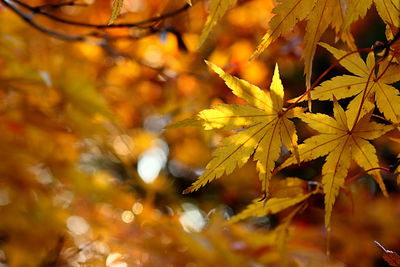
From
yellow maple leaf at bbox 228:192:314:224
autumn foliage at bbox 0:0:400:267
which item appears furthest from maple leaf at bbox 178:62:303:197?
yellow maple leaf at bbox 228:192:314:224

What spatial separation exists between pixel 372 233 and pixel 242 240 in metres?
0.93

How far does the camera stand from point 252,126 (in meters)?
0.47

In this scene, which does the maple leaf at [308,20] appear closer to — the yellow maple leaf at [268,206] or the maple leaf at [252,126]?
the maple leaf at [252,126]

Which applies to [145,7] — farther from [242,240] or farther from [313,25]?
[313,25]

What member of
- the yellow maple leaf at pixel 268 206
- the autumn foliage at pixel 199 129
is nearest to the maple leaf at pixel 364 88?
the autumn foliage at pixel 199 129

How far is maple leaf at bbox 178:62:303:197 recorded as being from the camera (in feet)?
1.46

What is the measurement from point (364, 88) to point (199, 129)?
1.17 m

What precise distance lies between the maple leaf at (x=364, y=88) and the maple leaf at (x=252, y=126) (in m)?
0.05

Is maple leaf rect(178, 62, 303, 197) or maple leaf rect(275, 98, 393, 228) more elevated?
maple leaf rect(178, 62, 303, 197)

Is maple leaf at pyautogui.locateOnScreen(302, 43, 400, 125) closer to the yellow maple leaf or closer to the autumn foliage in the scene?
the autumn foliage

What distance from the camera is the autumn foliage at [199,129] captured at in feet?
1.49

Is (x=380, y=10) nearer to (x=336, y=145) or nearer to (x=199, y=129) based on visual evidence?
(x=336, y=145)

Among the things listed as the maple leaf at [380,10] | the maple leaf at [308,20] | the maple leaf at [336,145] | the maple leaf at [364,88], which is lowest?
the maple leaf at [336,145]

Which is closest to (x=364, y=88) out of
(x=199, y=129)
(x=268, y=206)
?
→ (x=268, y=206)
